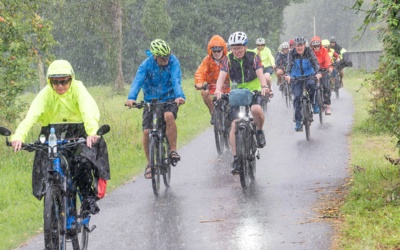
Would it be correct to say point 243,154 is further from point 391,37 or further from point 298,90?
point 298,90

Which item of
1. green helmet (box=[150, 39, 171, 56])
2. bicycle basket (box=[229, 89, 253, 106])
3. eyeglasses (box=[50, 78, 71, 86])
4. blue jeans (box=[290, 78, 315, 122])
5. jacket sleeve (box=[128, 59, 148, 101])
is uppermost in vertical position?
green helmet (box=[150, 39, 171, 56])

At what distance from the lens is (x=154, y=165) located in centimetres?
1041

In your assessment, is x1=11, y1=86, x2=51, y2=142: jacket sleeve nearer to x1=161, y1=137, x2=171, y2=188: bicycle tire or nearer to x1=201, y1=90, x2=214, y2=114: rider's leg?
x1=161, y1=137, x2=171, y2=188: bicycle tire

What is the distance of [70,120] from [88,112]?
389 mm

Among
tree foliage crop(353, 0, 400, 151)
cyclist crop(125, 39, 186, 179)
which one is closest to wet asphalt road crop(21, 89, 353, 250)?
cyclist crop(125, 39, 186, 179)

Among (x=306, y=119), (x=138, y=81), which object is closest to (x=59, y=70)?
(x=138, y=81)

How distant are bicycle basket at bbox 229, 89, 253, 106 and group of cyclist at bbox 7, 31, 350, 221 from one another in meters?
0.30

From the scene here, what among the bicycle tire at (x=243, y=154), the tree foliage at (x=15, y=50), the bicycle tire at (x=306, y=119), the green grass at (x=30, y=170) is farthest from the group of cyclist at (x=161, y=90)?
the tree foliage at (x=15, y=50)

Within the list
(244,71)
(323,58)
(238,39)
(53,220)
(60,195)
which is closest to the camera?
(53,220)

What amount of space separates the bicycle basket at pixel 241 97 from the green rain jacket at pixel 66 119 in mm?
3618

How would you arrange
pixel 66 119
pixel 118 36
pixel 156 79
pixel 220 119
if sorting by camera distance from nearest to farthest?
pixel 66 119, pixel 156 79, pixel 220 119, pixel 118 36

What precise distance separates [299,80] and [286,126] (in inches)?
86.8

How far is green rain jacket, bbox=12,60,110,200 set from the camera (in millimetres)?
6855

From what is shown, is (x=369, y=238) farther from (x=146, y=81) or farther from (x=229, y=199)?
(x=146, y=81)
